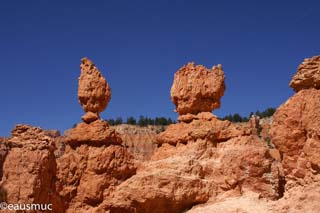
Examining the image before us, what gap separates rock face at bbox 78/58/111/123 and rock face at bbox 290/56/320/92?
9.58 m

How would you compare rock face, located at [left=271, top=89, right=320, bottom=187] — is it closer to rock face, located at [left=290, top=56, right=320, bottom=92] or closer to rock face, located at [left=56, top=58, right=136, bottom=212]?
rock face, located at [left=290, top=56, right=320, bottom=92]

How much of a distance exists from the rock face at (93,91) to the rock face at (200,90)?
274cm

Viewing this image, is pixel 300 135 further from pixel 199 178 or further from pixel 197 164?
pixel 197 164

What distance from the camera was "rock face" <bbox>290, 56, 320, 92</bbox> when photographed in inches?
384

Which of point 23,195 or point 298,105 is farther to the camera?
point 23,195

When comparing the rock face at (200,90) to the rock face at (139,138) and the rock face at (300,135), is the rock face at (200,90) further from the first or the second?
the rock face at (139,138)

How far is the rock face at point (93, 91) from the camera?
18.4 m

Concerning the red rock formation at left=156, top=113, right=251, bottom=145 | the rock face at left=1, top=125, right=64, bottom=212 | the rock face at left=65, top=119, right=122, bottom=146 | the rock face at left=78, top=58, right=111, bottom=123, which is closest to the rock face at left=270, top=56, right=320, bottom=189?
the rock face at left=1, top=125, right=64, bottom=212

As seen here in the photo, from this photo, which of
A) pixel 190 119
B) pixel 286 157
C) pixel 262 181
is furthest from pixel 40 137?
pixel 190 119

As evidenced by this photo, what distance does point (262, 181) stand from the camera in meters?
14.0

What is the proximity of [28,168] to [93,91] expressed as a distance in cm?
791

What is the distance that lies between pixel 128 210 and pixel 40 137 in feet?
10.5

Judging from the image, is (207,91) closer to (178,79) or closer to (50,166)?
(178,79)

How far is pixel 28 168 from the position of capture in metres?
10.8
